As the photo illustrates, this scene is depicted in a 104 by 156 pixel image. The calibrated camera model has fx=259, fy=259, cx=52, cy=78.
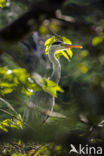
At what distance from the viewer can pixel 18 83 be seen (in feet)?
2.86

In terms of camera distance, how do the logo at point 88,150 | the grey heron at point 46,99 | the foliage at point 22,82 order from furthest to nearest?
the grey heron at point 46,99 < the logo at point 88,150 < the foliage at point 22,82

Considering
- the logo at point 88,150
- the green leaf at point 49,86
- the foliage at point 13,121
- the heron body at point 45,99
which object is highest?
the heron body at point 45,99

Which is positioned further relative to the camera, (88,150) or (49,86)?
(88,150)

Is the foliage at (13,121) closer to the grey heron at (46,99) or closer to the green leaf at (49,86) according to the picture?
the green leaf at (49,86)

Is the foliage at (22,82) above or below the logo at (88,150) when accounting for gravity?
above

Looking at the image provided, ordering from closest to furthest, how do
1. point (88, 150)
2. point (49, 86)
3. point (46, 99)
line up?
1. point (49, 86)
2. point (88, 150)
3. point (46, 99)

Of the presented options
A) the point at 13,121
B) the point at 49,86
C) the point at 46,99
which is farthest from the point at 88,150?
the point at 46,99

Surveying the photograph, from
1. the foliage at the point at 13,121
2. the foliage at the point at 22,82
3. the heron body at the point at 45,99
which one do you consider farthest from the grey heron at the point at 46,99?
the foliage at the point at 22,82

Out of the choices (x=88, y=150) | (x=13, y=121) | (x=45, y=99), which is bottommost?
(x=88, y=150)

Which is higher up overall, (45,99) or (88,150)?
(45,99)

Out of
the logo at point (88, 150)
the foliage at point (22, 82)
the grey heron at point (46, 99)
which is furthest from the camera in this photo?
the grey heron at point (46, 99)

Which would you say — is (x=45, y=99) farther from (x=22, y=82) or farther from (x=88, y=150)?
(x=22, y=82)

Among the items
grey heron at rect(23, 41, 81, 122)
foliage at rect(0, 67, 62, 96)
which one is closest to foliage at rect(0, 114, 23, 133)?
foliage at rect(0, 67, 62, 96)

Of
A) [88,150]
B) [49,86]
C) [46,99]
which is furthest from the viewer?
[46,99]
